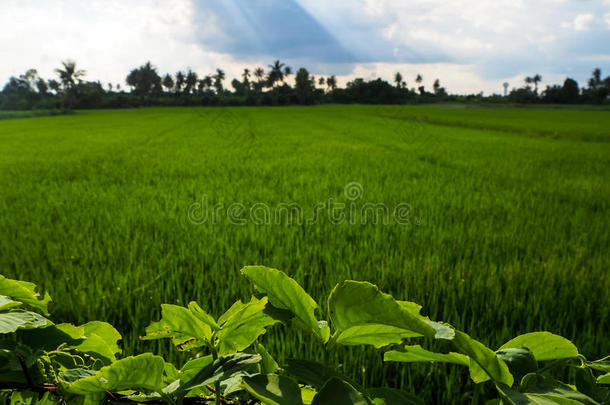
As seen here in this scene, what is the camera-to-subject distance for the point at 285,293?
272mm

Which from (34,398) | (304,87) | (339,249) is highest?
(304,87)

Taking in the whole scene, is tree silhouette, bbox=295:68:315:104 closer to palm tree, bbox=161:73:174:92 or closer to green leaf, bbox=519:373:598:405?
palm tree, bbox=161:73:174:92

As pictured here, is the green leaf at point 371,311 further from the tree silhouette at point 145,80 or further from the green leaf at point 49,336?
the tree silhouette at point 145,80

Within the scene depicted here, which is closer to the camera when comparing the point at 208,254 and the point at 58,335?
the point at 58,335

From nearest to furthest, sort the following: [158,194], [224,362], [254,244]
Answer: [224,362] → [254,244] → [158,194]

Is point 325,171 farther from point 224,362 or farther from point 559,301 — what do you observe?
point 224,362

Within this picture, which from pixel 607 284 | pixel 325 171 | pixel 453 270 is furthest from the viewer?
pixel 325 171

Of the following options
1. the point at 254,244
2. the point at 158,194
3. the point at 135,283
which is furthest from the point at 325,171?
the point at 135,283

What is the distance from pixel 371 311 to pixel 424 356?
78mm

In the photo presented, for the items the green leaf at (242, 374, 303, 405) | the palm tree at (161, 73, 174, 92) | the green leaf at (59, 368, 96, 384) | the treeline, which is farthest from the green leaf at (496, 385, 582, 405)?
the palm tree at (161, 73, 174, 92)

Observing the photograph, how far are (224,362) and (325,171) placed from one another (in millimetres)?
5502

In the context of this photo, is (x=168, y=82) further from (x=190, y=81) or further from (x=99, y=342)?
(x=99, y=342)

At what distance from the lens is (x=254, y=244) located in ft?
8.53

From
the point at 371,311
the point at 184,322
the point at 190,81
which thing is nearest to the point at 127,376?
the point at 184,322
